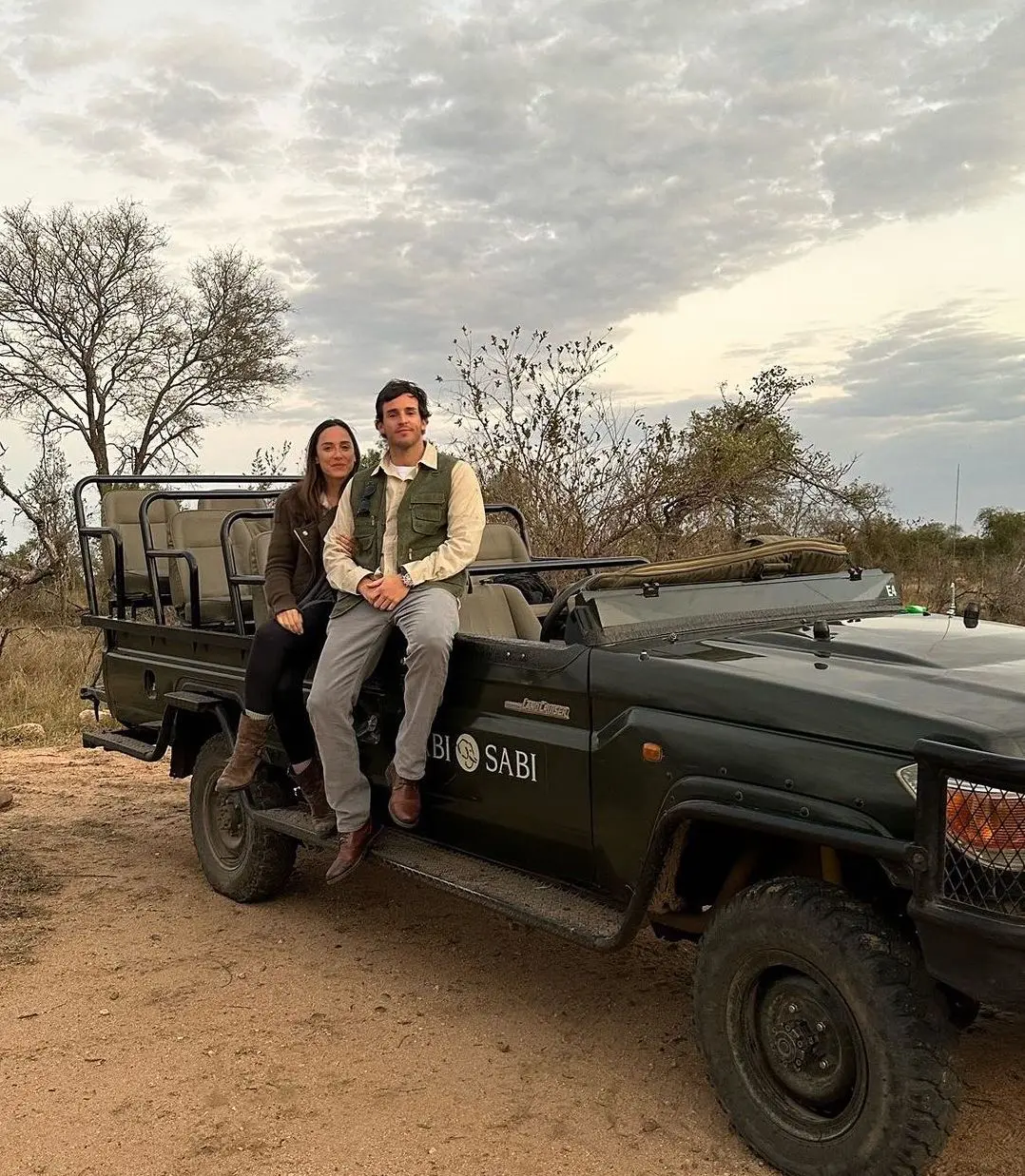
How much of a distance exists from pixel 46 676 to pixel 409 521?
918cm

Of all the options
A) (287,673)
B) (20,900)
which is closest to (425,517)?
(287,673)

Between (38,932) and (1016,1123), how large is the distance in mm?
4037

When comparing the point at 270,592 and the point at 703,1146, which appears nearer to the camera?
the point at 703,1146

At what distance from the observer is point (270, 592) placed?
16.6ft

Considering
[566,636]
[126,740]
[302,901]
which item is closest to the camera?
[566,636]

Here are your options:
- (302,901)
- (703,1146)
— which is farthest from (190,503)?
(703,1146)

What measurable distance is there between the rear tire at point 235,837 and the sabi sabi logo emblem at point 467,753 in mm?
1421

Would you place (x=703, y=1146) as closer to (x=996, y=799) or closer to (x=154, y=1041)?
(x=996, y=799)

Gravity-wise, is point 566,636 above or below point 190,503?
below

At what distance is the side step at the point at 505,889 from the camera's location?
11.8 ft

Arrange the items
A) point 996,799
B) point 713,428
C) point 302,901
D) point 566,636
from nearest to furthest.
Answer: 1. point 996,799
2. point 566,636
3. point 302,901
4. point 713,428

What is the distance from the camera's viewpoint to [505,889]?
3984mm

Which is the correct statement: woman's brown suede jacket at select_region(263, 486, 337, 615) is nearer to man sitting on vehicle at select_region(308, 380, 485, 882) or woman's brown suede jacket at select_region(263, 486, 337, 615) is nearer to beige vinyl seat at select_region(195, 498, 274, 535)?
man sitting on vehicle at select_region(308, 380, 485, 882)

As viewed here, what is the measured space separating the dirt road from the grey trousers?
782mm
